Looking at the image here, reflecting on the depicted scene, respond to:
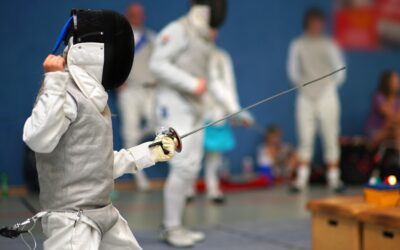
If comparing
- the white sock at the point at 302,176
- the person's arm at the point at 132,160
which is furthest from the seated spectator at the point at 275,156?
the person's arm at the point at 132,160

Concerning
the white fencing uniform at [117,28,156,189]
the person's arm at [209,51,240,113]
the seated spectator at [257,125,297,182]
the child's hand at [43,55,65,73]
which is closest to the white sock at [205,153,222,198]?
the person's arm at [209,51,240,113]

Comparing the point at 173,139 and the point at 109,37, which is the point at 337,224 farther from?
the point at 109,37

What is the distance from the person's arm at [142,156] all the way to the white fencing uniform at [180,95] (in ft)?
4.02

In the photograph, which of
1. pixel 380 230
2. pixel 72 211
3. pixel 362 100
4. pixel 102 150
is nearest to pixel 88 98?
pixel 102 150

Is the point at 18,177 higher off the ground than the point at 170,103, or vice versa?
the point at 170,103

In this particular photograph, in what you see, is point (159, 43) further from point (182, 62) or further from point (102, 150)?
point (102, 150)

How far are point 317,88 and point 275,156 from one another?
1018mm

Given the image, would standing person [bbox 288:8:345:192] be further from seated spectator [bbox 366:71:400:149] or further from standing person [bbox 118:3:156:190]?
standing person [bbox 118:3:156:190]

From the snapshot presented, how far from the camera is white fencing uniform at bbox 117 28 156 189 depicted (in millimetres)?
5387

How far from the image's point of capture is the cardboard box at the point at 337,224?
2.66 metres

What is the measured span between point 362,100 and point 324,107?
1.66m

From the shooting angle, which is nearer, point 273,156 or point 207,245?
point 207,245

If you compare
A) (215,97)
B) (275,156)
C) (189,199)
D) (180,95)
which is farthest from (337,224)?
(275,156)

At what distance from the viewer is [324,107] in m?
5.54
